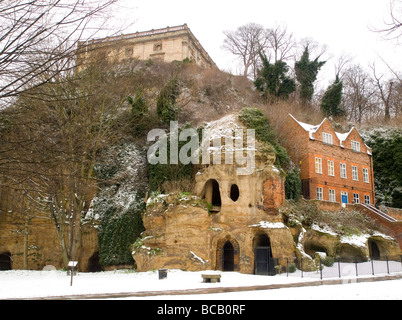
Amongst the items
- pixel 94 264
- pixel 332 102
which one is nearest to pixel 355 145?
pixel 332 102

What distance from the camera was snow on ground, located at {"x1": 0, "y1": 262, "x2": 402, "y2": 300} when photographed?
12742 mm

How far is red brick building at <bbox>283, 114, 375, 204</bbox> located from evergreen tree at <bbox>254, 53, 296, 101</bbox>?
430 inches

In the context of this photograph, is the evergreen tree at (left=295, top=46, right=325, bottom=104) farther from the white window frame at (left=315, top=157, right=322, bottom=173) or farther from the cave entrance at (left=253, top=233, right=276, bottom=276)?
the cave entrance at (left=253, top=233, right=276, bottom=276)

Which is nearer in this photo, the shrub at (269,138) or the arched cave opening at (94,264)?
the shrub at (269,138)

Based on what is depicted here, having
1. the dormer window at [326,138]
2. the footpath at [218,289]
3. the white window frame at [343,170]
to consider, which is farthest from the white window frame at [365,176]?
the footpath at [218,289]

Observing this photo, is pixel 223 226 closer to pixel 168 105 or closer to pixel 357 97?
pixel 168 105

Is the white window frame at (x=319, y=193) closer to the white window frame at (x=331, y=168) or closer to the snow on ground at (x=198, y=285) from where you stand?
the white window frame at (x=331, y=168)

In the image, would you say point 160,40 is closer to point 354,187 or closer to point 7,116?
point 354,187

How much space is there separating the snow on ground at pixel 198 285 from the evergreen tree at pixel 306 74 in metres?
28.0

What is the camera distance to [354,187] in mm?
35562

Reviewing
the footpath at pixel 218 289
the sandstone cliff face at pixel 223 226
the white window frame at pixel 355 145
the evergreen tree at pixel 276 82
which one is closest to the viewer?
the footpath at pixel 218 289

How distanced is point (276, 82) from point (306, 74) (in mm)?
5513

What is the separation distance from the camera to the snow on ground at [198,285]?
12742mm

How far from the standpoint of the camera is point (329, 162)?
113 ft
